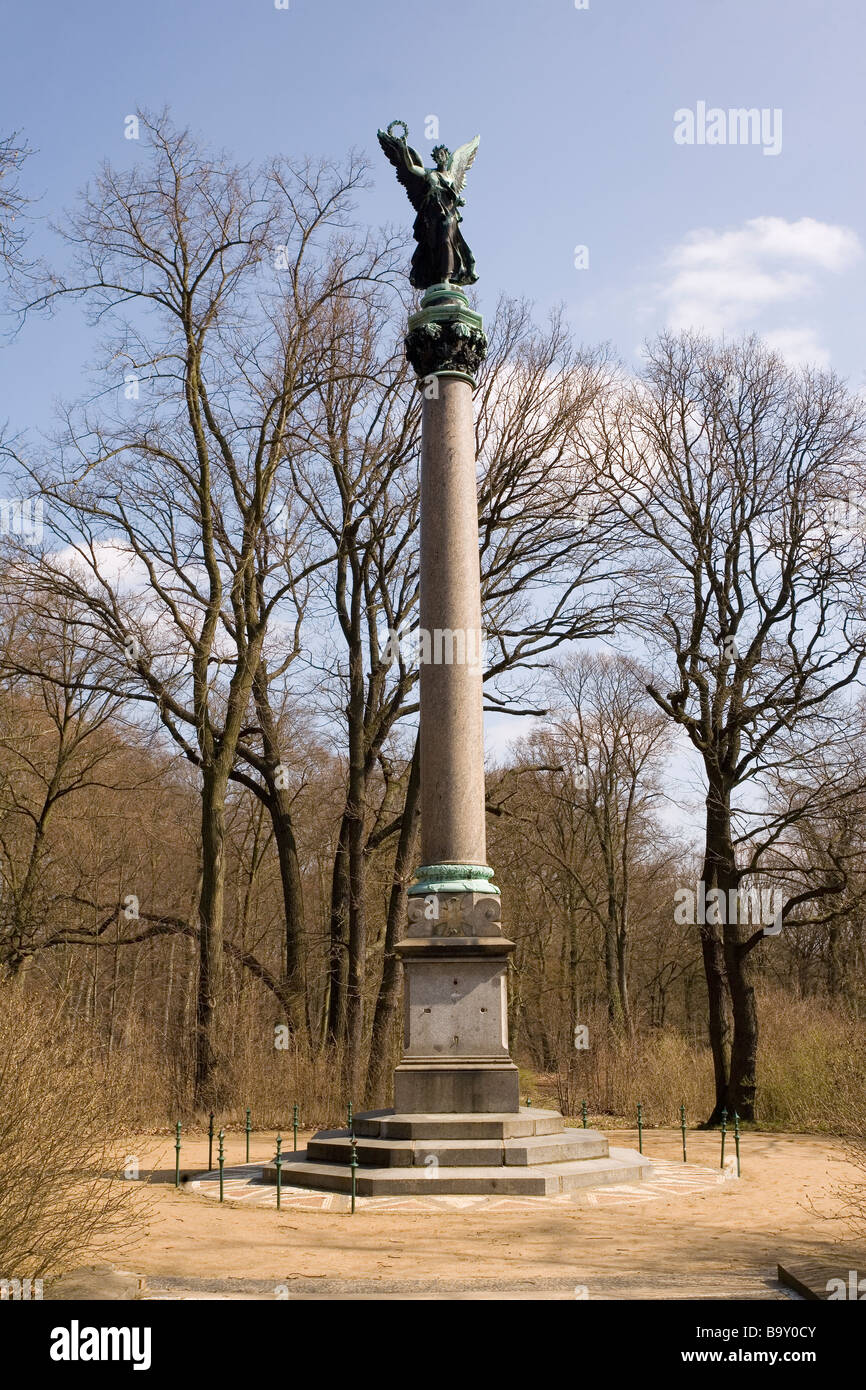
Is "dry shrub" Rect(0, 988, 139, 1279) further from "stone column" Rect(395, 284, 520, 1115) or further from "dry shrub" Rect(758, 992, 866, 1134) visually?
"dry shrub" Rect(758, 992, 866, 1134)

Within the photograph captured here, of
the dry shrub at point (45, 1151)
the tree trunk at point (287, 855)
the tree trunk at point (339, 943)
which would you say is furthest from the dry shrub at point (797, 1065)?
the dry shrub at point (45, 1151)

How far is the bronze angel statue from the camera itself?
1870 centimetres

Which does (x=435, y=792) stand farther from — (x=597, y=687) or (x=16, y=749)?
(x=597, y=687)

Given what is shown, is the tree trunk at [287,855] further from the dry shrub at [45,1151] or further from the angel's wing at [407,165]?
the dry shrub at [45,1151]

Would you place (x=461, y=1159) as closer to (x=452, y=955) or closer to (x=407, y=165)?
(x=452, y=955)

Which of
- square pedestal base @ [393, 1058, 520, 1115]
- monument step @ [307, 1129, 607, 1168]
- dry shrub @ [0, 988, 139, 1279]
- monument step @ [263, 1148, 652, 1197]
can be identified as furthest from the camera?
square pedestal base @ [393, 1058, 520, 1115]

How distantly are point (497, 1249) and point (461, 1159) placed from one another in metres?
3.60

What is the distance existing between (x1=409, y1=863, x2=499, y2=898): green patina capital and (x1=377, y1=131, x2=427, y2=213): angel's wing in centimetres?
1008

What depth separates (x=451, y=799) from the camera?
53.7ft

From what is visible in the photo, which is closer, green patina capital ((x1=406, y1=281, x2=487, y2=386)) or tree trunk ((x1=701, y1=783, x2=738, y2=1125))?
green patina capital ((x1=406, y1=281, x2=487, y2=386))

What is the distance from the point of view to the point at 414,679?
28.3m

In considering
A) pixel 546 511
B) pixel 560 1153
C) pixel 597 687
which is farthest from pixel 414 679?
pixel 597 687

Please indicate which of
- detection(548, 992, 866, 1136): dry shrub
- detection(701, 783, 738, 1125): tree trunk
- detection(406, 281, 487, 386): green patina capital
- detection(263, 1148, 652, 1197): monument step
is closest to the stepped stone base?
detection(263, 1148, 652, 1197): monument step
